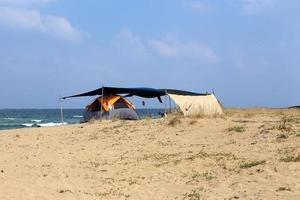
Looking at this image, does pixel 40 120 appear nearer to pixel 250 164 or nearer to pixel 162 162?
pixel 162 162

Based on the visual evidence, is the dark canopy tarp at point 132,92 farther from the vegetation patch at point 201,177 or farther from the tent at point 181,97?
the vegetation patch at point 201,177

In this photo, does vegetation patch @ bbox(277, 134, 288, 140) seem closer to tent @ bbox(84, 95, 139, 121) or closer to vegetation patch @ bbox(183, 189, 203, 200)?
vegetation patch @ bbox(183, 189, 203, 200)

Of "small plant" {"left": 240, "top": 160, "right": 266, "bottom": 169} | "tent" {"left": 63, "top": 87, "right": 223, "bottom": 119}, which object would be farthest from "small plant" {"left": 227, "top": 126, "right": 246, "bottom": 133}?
"tent" {"left": 63, "top": 87, "right": 223, "bottom": 119}

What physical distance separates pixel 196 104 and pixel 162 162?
35.2ft

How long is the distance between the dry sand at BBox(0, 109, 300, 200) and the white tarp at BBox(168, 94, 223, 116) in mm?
4379

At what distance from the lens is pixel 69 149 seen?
50.6 feet

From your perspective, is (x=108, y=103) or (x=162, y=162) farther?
(x=108, y=103)

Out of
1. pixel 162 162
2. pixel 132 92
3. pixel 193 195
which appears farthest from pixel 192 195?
pixel 132 92

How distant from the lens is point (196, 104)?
2298 centimetres

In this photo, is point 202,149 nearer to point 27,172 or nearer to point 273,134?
point 273,134

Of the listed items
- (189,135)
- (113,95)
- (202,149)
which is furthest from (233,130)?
(113,95)

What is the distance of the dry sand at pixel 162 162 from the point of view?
10.0 metres

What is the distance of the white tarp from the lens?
73.6ft

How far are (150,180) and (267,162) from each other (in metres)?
2.38
